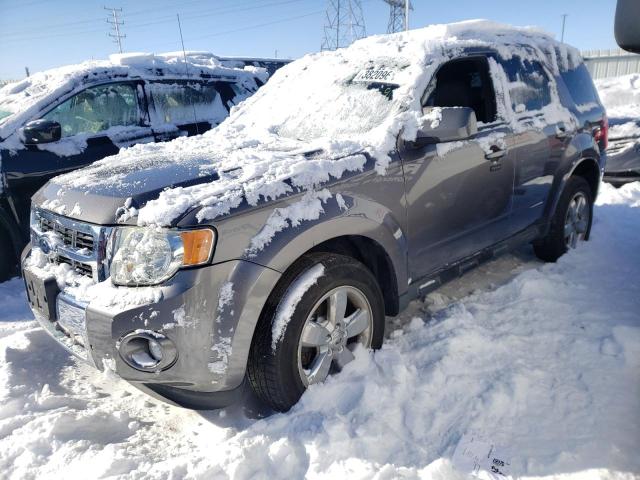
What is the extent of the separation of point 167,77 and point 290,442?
4.35 meters

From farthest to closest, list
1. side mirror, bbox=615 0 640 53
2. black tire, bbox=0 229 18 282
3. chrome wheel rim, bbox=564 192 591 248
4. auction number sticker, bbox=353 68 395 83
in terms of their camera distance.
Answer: chrome wheel rim, bbox=564 192 591 248 < black tire, bbox=0 229 18 282 < auction number sticker, bbox=353 68 395 83 < side mirror, bbox=615 0 640 53

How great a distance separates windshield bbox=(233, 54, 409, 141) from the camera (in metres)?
2.99

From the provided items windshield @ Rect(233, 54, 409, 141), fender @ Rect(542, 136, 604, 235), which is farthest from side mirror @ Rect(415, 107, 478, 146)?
fender @ Rect(542, 136, 604, 235)

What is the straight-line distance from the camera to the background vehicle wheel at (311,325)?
90.2 inches

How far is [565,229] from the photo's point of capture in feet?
14.1

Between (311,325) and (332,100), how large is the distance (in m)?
1.57

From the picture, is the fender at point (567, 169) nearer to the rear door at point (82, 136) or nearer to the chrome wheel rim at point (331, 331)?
the chrome wheel rim at point (331, 331)

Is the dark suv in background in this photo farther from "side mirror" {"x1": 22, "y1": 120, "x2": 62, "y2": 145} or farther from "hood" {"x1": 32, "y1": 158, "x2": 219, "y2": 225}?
"hood" {"x1": 32, "y1": 158, "x2": 219, "y2": 225}

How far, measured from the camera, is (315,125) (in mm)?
3160

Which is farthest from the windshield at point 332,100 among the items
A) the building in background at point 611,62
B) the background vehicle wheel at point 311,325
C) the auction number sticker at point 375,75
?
the building in background at point 611,62

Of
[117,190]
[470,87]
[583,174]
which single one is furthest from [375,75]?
[583,174]

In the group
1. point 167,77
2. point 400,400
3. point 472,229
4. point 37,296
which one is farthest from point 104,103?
point 400,400

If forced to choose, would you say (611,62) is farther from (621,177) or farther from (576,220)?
(576,220)

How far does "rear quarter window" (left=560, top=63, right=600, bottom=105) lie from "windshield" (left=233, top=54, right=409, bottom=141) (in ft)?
6.30
